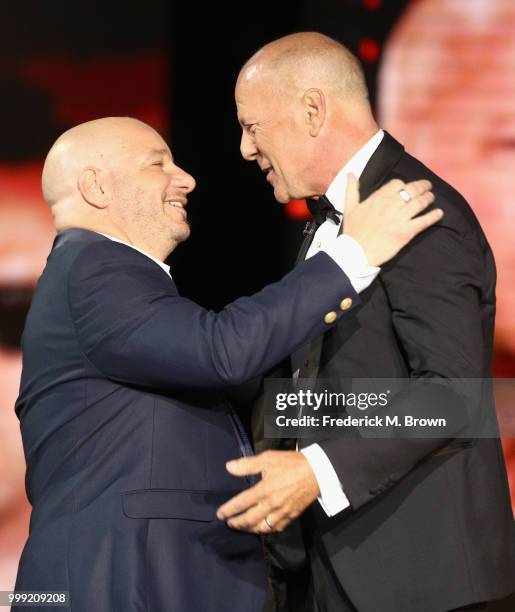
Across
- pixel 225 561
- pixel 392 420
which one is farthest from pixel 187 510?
pixel 392 420

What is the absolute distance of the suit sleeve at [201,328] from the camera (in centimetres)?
179

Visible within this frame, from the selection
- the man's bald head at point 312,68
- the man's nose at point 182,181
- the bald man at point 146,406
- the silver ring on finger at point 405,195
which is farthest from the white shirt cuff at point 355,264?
the man's nose at point 182,181

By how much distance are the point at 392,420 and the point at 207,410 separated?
15.5 inches

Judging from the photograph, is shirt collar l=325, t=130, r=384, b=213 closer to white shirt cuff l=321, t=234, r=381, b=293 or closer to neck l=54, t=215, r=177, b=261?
white shirt cuff l=321, t=234, r=381, b=293

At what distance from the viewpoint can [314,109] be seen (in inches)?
81.3

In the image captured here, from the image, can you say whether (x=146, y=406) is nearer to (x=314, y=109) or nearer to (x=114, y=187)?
(x=114, y=187)

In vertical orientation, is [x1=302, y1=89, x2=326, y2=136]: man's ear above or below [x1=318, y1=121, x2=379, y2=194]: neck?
above

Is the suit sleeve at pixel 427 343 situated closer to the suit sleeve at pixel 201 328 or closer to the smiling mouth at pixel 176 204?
the suit sleeve at pixel 201 328

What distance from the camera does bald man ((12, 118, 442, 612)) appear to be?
179cm

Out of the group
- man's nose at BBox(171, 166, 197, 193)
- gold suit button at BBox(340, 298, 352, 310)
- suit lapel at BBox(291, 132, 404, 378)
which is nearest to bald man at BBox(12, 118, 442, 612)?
gold suit button at BBox(340, 298, 352, 310)

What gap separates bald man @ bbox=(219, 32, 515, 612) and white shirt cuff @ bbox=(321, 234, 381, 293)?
2.7 inches

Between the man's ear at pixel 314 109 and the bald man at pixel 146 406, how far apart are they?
0.27m

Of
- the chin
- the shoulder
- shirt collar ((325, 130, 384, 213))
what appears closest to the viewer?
the shoulder

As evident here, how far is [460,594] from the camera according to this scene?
71.9 inches
